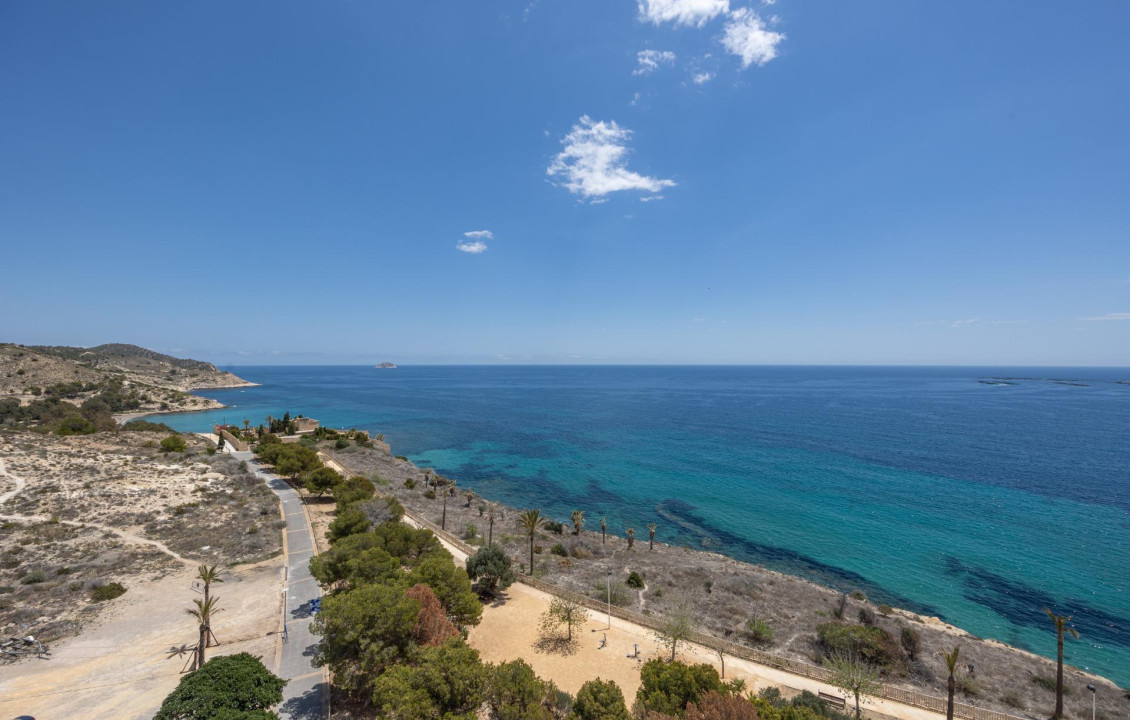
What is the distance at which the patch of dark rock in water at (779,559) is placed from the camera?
3466cm

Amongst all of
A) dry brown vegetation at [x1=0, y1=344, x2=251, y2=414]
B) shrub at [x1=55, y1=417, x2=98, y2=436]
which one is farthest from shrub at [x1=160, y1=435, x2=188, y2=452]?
dry brown vegetation at [x1=0, y1=344, x2=251, y2=414]

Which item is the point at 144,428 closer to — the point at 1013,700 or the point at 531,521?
the point at 531,521

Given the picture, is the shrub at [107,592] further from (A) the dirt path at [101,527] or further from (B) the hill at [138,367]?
(B) the hill at [138,367]

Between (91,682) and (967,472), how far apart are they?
93.2 metres

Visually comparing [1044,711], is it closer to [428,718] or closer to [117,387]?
[428,718]

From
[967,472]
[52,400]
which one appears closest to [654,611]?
[967,472]

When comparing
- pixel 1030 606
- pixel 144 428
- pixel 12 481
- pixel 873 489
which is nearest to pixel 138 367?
pixel 144 428

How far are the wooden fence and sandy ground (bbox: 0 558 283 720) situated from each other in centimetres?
1588

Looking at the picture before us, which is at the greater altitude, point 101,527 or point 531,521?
point 531,521

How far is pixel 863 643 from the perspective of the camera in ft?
76.0

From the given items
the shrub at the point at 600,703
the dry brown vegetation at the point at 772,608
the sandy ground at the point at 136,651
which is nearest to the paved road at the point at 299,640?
the sandy ground at the point at 136,651

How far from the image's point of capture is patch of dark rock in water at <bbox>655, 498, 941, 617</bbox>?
114ft

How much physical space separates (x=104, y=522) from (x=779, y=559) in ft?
193

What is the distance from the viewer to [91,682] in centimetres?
1889
